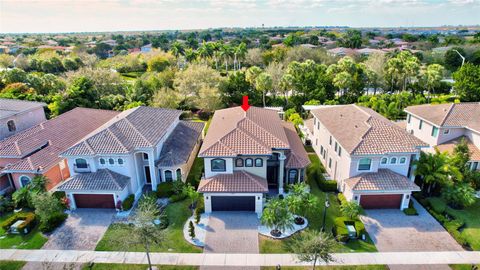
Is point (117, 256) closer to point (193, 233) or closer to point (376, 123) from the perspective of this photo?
point (193, 233)

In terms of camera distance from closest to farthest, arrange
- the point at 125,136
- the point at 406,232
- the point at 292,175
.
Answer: the point at 406,232
the point at 125,136
the point at 292,175

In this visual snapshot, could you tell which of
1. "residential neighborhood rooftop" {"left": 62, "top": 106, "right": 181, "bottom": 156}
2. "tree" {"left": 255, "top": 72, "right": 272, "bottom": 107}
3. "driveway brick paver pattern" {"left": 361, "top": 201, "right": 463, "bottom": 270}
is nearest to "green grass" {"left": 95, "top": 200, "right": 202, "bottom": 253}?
"residential neighborhood rooftop" {"left": 62, "top": 106, "right": 181, "bottom": 156}

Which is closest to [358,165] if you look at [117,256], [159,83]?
[117,256]

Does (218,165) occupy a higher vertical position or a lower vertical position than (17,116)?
lower

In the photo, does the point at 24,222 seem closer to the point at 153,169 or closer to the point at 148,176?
the point at 148,176

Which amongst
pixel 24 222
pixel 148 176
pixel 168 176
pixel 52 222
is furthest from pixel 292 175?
pixel 24 222

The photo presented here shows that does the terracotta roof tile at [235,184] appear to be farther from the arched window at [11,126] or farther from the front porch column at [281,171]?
the arched window at [11,126]

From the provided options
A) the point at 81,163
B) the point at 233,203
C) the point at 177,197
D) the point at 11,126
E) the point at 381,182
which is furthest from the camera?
the point at 11,126
